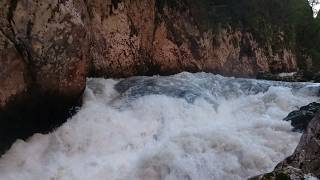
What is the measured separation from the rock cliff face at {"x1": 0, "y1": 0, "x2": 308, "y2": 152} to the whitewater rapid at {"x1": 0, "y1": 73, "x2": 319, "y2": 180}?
0.62 m

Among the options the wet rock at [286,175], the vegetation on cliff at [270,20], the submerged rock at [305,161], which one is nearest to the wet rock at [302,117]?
the submerged rock at [305,161]

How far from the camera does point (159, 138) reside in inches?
324

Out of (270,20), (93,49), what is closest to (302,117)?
(93,49)

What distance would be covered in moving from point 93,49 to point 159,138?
4.35 meters

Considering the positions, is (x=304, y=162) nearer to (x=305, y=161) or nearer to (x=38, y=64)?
(x=305, y=161)

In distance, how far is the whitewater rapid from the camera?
22.5ft

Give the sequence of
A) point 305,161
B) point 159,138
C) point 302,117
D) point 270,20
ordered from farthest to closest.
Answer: point 270,20, point 302,117, point 159,138, point 305,161

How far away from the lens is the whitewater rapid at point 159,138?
6.87m

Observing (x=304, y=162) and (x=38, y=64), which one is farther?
(x=38, y=64)

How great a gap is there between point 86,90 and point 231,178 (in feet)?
14.6

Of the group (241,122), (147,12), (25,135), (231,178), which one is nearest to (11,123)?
(25,135)

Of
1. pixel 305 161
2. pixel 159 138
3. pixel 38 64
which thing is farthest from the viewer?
pixel 159 138

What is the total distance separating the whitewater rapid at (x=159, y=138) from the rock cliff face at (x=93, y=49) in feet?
2.03

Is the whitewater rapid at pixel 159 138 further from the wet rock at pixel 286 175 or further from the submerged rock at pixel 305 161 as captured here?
the wet rock at pixel 286 175
